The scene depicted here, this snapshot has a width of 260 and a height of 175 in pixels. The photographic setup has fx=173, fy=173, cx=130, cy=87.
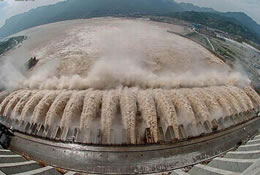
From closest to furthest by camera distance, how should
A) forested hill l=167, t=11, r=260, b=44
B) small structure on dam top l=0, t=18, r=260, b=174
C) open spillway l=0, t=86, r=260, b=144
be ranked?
small structure on dam top l=0, t=18, r=260, b=174 < open spillway l=0, t=86, r=260, b=144 < forested hill l=167, t=11, r=260, b=44

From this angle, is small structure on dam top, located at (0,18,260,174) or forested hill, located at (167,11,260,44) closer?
small structure on dam top, located at (0,18,260,174)

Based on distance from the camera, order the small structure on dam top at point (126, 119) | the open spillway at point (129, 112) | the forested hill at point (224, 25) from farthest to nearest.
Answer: the forested hill at point (224, 25) → the open spillway at point (129, 112) → the small structure on dam top at point (126, 119)

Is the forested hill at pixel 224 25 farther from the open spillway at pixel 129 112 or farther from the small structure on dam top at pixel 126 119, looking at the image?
the open spillway at pixel 129 112

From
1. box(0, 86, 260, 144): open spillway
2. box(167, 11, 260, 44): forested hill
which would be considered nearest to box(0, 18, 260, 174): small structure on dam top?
box(0, 86, 260, 144): open spillway

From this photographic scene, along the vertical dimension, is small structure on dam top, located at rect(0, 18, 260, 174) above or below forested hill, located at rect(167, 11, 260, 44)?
below

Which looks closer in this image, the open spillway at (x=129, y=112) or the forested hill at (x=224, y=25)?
the open spillway at (x=129, y=112)

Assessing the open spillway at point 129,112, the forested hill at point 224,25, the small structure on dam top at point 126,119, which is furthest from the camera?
the forested hill at point 224,25

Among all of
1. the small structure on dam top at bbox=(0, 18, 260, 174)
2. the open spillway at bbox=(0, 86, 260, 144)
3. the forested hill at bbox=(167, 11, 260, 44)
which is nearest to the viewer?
the small structure on dam top at bbox=(0, 18, 260, 174)

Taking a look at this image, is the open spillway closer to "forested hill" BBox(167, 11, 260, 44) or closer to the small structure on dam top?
the small structure on dam top

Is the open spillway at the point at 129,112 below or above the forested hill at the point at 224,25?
below

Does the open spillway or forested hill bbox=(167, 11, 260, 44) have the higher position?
forested hill bbox=(167, 11, 260, 44)

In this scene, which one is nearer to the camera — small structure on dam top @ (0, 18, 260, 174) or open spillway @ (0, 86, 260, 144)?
small structure on dam top @ (0, 18, 260, 174)

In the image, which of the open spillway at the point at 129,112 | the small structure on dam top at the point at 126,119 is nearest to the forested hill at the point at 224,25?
the small structure on dam top at the point at 126,119
